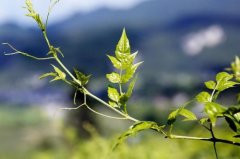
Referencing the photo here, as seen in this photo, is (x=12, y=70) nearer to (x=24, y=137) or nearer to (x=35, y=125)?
(x=35, y=125)

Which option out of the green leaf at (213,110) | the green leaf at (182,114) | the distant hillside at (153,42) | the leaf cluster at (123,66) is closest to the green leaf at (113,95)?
the leaf cluster at (123,66)

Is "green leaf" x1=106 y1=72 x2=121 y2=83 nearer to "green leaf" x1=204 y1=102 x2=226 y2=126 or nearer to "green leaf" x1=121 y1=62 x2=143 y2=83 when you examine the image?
"green leaf" x1=121 y1=62 x2=143 y2=83

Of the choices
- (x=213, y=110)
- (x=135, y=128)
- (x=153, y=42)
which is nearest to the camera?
(x=213, y=110)

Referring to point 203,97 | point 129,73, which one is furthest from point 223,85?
point 129,73

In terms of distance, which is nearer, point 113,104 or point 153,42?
point 113,104

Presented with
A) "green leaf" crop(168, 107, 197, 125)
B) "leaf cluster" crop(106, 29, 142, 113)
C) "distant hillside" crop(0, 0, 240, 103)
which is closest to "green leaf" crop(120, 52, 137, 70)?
"leaf cluster" crop(106, 29, 142, 113)

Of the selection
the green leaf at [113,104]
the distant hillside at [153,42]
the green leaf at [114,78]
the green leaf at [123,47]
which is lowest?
the green leaf at [113,104]

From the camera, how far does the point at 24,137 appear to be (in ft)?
267

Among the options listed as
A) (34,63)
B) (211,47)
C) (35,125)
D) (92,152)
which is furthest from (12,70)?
(92,152)

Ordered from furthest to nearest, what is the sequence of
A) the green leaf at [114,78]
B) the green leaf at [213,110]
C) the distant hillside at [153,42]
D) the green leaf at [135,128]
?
the distant hillside at [153,42] < the green leaf at [114,78] < the green leaf at [135,128] < the green leaf at [213,110]

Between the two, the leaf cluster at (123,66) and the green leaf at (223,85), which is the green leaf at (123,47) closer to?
the leaf cluster at (123,66)

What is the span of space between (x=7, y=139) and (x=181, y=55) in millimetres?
101782

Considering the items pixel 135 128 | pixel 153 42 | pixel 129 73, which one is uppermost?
pixel 153 42

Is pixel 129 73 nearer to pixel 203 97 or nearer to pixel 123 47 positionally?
pixel 123 47
